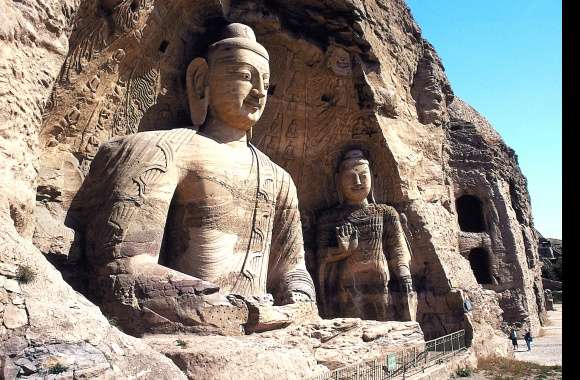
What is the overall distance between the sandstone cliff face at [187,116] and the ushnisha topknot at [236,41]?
0.72m

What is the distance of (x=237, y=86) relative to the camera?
6887mm

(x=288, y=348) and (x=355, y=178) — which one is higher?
(x=355, y=178)

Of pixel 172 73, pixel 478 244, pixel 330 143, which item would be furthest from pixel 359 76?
pixel 478 244

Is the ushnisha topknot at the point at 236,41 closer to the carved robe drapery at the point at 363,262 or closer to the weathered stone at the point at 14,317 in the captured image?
the carved robe drapery at the point at 363,262

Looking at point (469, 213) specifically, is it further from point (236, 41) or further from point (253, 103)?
point (236, 41)

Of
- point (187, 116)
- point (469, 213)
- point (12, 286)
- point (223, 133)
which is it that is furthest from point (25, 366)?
point (469, 213)

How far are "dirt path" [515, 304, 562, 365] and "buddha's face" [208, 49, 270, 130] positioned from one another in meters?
6.34

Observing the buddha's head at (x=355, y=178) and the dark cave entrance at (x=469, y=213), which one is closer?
the buddha's head at (x=355, y=178)

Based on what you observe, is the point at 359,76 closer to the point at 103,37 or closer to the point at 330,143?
the point at 330,143

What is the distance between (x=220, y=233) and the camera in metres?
6.37

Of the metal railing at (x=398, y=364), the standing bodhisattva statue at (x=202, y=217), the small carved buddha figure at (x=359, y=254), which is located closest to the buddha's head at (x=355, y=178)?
the small carved buddha figure at (x=359, y=254)

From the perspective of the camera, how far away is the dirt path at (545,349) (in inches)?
404

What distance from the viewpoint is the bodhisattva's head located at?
689 centimetres

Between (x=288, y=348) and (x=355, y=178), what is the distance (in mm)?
4359
